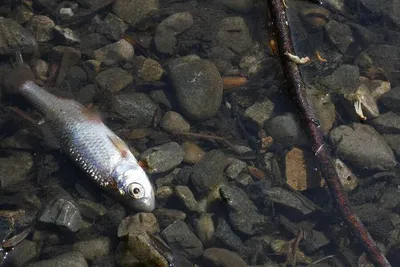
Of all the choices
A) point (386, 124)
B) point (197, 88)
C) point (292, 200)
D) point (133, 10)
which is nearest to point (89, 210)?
point (197, 88)

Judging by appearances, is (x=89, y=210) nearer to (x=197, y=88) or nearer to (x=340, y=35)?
(x=197, y=88)

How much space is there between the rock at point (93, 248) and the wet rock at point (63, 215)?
0.55ft

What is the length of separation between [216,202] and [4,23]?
323 centimetres

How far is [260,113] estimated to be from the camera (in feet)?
18.4

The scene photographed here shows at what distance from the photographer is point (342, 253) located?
5059 millimetres

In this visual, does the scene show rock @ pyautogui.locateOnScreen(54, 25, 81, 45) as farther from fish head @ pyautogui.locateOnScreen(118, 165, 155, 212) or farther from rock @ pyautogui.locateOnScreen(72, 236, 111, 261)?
rock @ pyautogui.locateOnScreen(72, 236, 111, 261)

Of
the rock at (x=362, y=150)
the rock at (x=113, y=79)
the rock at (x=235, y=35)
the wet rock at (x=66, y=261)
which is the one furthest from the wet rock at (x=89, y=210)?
the rock at (x=362, y=150)

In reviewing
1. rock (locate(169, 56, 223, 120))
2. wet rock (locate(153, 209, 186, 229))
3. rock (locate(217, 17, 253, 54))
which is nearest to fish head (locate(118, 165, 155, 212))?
wet rock (locate(153, 209, 186, 229))

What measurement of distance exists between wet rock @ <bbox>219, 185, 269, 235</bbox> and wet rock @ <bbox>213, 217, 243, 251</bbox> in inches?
3.0

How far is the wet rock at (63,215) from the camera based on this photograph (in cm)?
463

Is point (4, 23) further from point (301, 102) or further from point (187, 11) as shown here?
point (301, 102)

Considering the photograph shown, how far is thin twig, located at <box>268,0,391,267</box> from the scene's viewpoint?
4.89 metres

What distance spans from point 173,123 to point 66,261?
6.30ft

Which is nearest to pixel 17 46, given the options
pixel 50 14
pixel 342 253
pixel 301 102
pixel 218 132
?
pixel 50 14
